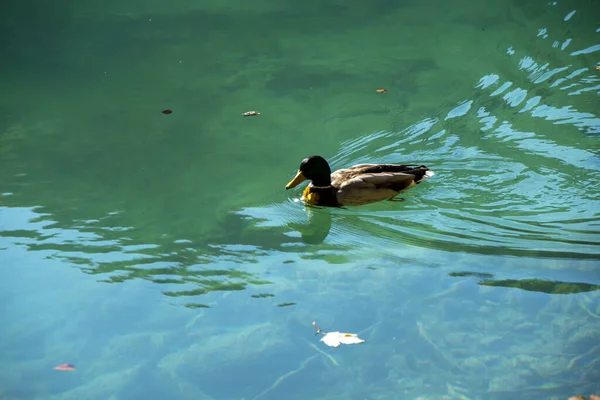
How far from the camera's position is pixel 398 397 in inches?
172

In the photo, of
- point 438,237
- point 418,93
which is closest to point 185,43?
point 418,93

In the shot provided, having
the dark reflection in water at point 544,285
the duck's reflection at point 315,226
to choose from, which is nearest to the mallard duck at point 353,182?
the duck's reflection at point 315,226

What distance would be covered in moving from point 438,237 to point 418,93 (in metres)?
3.84

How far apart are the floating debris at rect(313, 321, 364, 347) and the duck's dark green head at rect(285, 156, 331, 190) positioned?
246cm

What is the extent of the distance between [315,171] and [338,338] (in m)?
2.55

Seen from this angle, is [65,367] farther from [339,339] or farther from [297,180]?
[297,180]

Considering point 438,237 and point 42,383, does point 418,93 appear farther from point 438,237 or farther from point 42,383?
point 42,383

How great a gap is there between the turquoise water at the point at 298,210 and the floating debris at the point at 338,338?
0.23 ft

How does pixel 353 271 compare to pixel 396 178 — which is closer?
pixel 353 271

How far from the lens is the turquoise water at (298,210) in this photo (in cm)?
476

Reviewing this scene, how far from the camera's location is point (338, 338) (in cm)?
489

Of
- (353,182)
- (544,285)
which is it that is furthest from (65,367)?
(544,285)

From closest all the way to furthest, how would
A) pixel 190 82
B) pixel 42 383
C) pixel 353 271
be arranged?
1. pixel 42 383
2. pixel 353 271
3. pixel 190 82

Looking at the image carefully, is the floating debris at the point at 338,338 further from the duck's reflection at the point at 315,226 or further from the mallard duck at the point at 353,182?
the mallard duck at the point at 353,182
